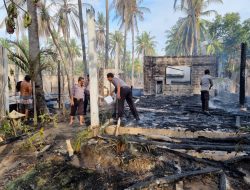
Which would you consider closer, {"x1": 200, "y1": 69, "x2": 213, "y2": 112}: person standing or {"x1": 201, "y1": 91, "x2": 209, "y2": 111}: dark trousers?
{"x1": 200, "y1": 69, "x2": 213, "y2": 112}: person standing

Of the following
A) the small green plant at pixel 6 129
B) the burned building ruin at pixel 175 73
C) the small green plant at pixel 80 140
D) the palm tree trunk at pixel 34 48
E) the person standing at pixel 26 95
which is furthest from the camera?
the burned building ruin at pixel 175 73

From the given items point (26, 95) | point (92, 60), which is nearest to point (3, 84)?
point (26, 95)

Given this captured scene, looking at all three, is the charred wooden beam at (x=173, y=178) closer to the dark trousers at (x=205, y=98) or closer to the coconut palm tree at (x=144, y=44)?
the dark trousers at (x=205, y=98)

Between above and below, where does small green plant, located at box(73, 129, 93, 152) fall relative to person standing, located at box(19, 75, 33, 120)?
below

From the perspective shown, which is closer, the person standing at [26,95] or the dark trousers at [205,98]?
the person standing at [26,95]

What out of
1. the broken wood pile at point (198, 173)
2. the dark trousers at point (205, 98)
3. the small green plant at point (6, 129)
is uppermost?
the dark trousers at point (205, 98)

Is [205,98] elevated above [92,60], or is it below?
below

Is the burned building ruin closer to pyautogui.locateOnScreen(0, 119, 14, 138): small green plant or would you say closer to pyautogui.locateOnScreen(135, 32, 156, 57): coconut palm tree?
pyautogui.locateOnScreen(0, 119, 14, 138): small green plant

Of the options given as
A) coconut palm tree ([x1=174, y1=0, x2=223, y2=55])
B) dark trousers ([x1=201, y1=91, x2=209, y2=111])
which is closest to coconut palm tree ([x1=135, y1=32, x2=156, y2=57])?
coconut palm tree ([x1=174, y1=0, x2=223, y2=55])

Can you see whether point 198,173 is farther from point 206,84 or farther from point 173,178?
point 206,84

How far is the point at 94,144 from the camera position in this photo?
18.6 feet

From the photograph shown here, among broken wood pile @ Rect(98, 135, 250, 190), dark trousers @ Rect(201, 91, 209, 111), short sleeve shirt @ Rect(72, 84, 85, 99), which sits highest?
short sleeve shirt @ Rect(72, 84, 85, 99)

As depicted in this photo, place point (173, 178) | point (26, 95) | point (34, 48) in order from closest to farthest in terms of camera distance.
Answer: point (173, 178), point (26, 95), point (34, 48)

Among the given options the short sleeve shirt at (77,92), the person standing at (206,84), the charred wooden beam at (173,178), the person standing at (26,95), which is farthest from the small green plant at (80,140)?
the person standing at (206,84)
